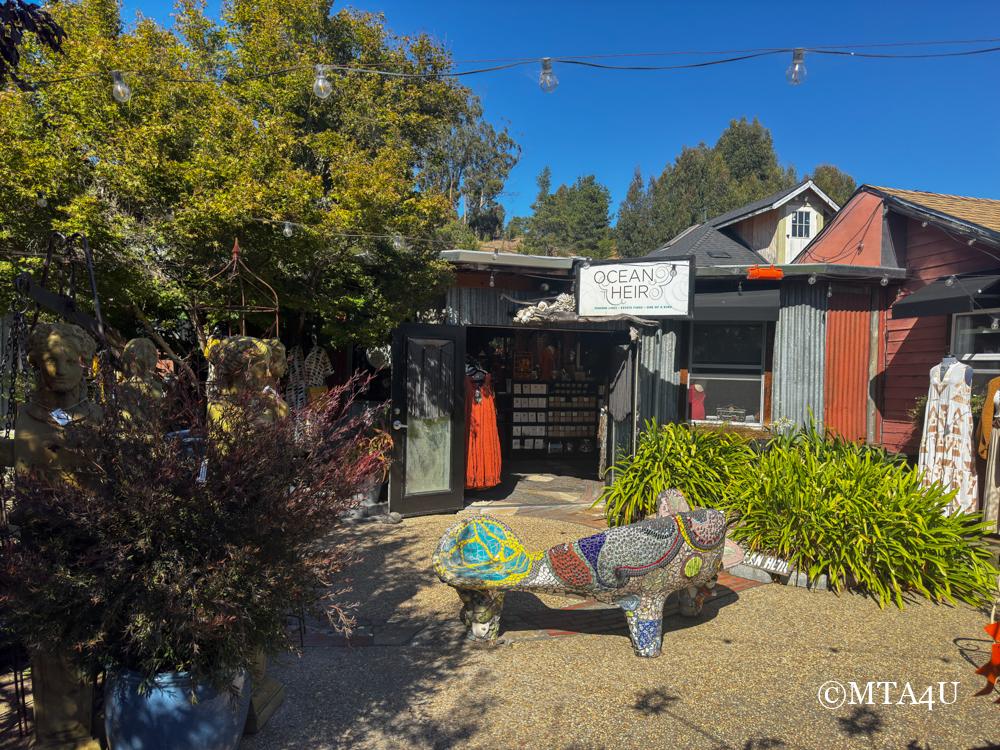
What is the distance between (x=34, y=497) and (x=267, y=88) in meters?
15.8

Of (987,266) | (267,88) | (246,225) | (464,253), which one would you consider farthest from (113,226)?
(267,88)

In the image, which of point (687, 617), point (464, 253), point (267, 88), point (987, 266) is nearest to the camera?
point (687, 617)

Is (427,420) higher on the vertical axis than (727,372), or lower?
lower

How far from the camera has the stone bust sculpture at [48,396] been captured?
2.92 meters

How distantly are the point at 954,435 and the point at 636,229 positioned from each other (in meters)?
Result: 41.7

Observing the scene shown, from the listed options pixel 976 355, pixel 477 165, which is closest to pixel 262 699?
pixel 976 355

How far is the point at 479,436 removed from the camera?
8.62 meters

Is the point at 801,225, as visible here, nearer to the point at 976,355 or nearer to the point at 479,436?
the point at 976,355

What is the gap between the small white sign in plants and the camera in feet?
17.6

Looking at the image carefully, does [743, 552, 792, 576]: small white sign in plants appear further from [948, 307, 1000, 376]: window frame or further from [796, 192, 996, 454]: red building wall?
[796, 192, 996, 454]: red building wall

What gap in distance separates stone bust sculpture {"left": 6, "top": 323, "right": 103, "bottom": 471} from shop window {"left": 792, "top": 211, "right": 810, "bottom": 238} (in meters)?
23.5

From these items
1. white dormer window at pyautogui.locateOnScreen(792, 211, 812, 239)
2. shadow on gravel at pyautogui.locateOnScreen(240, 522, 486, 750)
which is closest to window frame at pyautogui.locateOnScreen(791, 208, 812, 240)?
white dormer window at pyautogui.locateOnScreen(792, 211, 812, 239)

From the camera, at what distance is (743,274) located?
891 centimetres

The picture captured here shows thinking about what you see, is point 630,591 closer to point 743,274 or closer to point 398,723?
point 398,723
